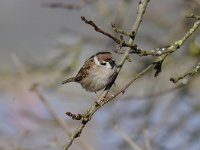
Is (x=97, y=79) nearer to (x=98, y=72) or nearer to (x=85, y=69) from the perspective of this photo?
(x=98, y=72)

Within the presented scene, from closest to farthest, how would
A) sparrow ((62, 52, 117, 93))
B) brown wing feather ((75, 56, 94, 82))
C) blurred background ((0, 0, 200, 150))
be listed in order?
sparrow ((62, 52, 117, 93)) < brown wing feather ((75, 56, 94, 82)) < blurred background ((0, 0, 200, 150))

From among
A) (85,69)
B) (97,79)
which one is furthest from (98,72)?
(85,69)

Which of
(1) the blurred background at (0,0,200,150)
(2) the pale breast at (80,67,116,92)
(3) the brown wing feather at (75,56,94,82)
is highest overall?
(1) the blurred background at (0,0,200,150)

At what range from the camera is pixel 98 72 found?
4148 mm

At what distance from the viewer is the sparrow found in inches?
145

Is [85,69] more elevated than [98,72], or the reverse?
[85,69]

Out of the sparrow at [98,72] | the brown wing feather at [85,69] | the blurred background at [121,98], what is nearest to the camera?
the sparrow at [98,72]

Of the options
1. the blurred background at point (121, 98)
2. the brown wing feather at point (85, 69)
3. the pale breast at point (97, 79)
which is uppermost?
the blurred background at point (121, 98)

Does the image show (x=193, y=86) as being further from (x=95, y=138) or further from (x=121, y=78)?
(x=95, y=138)

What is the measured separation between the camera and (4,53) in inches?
514

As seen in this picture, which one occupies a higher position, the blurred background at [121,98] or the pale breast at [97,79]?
the blurred background at [121,98]

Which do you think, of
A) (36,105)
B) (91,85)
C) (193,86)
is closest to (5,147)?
(91,85)

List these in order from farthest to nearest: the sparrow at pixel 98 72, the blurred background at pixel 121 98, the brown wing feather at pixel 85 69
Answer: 1. the blurred background at pixel 121 98
2. the brown wing feather at pixel 85 69
3. the sparrow at pixel 98 72

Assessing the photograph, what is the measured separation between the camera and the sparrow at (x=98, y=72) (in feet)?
12.1
